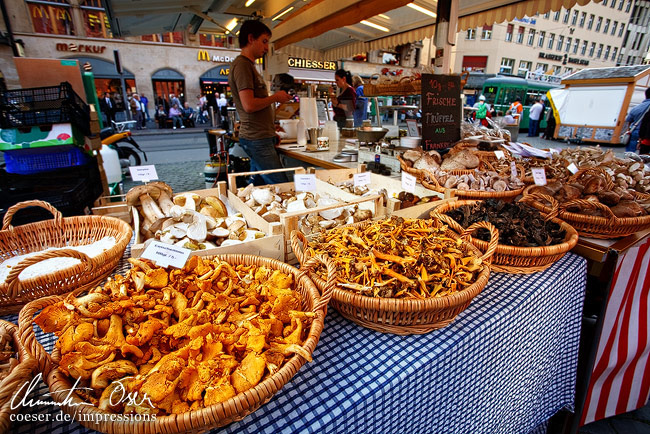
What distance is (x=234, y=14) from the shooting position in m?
5.44

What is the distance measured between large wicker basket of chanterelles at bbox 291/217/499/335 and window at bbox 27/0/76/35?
22021 mm

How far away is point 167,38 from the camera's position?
18531 millimetres

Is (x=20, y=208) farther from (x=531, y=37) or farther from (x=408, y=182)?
(x=531, y=37)

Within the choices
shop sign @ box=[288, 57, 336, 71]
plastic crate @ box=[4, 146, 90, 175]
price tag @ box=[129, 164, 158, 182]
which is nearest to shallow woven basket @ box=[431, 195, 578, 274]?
price tag @ box=[129, 164, 158, 182]

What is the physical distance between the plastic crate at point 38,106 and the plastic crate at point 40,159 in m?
0.21

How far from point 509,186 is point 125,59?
21.6 meters

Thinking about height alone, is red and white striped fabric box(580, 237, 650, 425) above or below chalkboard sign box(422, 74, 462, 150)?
below

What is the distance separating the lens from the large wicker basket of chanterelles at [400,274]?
1.05 metres

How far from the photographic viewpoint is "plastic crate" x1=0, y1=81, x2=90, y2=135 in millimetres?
2520

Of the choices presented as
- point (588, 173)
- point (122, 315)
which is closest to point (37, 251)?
point (122, 315)

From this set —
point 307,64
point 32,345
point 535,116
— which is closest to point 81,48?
point 307,64

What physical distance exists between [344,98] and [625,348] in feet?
16.5

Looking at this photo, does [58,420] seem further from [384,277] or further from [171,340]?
[384,277]

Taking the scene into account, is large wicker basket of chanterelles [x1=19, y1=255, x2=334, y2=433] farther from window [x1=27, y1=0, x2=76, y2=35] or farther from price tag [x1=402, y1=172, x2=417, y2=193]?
window [x1=27, y1=0, x2=76, y2=35]
